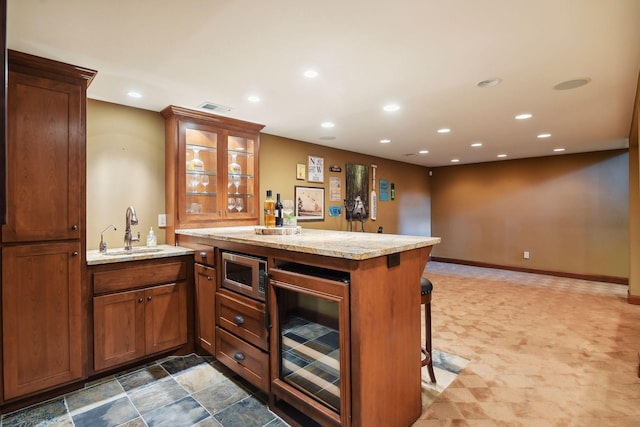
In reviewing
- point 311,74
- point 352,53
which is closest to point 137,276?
point 311,74

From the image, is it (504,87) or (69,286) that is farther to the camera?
(504,87)

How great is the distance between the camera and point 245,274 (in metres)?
2.16

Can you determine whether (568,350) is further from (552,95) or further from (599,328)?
(552,95)

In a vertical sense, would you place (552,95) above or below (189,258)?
above

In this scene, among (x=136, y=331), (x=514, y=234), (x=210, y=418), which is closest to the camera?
(x=210, y=418)

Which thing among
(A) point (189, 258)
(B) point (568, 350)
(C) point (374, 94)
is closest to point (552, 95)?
(C) point (374, 94)

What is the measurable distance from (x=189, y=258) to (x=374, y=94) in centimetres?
219

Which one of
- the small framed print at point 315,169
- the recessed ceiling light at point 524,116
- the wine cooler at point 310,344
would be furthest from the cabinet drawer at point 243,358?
the recessed ceiling light at point 524,116

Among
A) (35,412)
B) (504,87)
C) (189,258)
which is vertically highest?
(504,87)

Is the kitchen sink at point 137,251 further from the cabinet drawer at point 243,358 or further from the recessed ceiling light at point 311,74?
the recessed ceiling light at point 311,74

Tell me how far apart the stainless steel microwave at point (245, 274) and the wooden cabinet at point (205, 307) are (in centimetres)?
17

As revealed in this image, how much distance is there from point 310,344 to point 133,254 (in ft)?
5.55

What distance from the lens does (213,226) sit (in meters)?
3.34

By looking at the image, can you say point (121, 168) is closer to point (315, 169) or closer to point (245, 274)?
point (245, 274)
